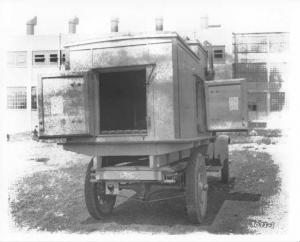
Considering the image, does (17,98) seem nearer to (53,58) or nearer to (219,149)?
(53,58)

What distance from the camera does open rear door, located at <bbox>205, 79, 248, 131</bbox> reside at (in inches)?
309

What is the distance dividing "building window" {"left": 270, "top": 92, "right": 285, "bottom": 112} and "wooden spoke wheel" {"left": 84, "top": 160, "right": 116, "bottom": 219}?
3265 cm

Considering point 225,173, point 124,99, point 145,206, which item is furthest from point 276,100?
point 145,206

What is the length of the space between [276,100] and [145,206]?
32163 millimetres

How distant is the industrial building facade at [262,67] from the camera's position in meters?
37.7

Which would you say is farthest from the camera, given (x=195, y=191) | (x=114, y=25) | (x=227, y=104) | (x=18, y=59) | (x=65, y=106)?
(x=18, y=59)

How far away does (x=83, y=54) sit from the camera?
258 inches

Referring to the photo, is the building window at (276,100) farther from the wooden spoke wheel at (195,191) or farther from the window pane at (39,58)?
the wooden spoke wheel at (195,191)

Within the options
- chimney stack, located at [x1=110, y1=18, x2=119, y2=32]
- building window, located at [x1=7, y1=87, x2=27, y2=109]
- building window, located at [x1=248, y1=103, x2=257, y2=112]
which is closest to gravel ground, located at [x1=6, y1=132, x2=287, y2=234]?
building window, located at [x1=248, y1=103, x2=257, y2=112]

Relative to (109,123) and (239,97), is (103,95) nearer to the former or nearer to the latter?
(109,123)

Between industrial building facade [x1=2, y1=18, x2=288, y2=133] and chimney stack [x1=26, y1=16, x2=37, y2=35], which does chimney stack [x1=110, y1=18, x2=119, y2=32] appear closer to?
industrial building facade [x1=2, y1=18, x2=288, y2=133]

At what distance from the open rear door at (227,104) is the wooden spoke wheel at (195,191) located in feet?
3.48

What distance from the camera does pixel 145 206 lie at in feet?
27.6

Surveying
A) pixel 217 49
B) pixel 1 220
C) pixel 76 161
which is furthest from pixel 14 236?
pixel 217 49
